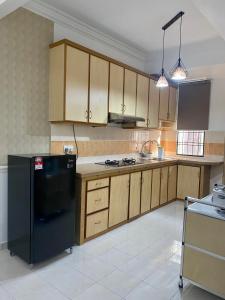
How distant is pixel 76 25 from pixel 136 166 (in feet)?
7.29

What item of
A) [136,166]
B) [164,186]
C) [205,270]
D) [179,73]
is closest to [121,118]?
[136,166]

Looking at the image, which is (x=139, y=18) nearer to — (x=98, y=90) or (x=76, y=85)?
(x=98, y=90)

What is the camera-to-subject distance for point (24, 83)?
2760 mm

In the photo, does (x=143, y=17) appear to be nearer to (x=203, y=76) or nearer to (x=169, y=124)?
(x=203, y=76)

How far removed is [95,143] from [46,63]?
138cm

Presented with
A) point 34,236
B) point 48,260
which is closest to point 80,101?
point 34,236

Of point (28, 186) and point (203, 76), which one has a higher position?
point (203, 76)

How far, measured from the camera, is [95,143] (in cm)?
372

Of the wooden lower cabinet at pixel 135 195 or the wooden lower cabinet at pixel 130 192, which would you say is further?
the wooden lower cabinet at pixel 135 195

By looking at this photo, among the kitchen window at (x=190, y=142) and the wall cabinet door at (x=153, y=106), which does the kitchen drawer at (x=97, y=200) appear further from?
the kitchen window at (x=190, y=142)

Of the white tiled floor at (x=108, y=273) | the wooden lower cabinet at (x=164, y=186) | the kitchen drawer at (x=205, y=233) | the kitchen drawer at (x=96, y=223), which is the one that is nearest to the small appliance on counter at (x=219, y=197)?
the kitchen drawer at (x=205, y=233)

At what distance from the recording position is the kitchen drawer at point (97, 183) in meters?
2.81

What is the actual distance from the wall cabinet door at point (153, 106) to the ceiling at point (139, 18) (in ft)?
2.63

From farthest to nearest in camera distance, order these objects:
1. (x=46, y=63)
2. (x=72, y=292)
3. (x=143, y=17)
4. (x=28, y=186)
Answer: (x=143, y=17) → (x=46, y=63) → (x=28, y=186) → (x=72, y=292)
